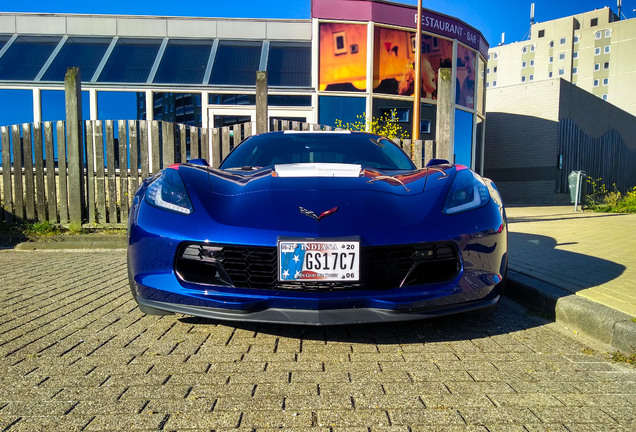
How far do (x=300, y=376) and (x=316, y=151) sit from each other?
205 centimetres

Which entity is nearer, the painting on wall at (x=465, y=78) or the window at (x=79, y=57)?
the window at (x=79, y=57)

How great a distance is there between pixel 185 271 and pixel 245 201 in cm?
48

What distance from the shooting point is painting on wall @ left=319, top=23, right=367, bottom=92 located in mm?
11570

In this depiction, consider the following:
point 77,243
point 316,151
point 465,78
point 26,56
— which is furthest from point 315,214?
point 465,78

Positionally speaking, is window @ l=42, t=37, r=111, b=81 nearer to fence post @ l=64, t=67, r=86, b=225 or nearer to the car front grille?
fence post @ l=64, t=67, r=86, b=225

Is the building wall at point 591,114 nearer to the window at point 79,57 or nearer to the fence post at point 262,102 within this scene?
the fence post at point 262,102

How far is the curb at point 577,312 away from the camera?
7.16ft

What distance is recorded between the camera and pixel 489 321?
267cm

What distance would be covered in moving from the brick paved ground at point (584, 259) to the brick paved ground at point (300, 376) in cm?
59

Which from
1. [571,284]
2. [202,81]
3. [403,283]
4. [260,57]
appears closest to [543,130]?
[260,57]

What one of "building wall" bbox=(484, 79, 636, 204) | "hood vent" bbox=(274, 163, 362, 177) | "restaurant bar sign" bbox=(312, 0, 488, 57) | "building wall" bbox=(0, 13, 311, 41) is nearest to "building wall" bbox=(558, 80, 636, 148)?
"building wall" bbox=(484, 79, 636, 204)

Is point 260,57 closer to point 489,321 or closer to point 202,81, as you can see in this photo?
point 202,81

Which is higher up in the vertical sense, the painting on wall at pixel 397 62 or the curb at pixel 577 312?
the painting on wall at pixel 397 62

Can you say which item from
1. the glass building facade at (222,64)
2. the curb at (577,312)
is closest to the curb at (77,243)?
the curb at (577,312)
